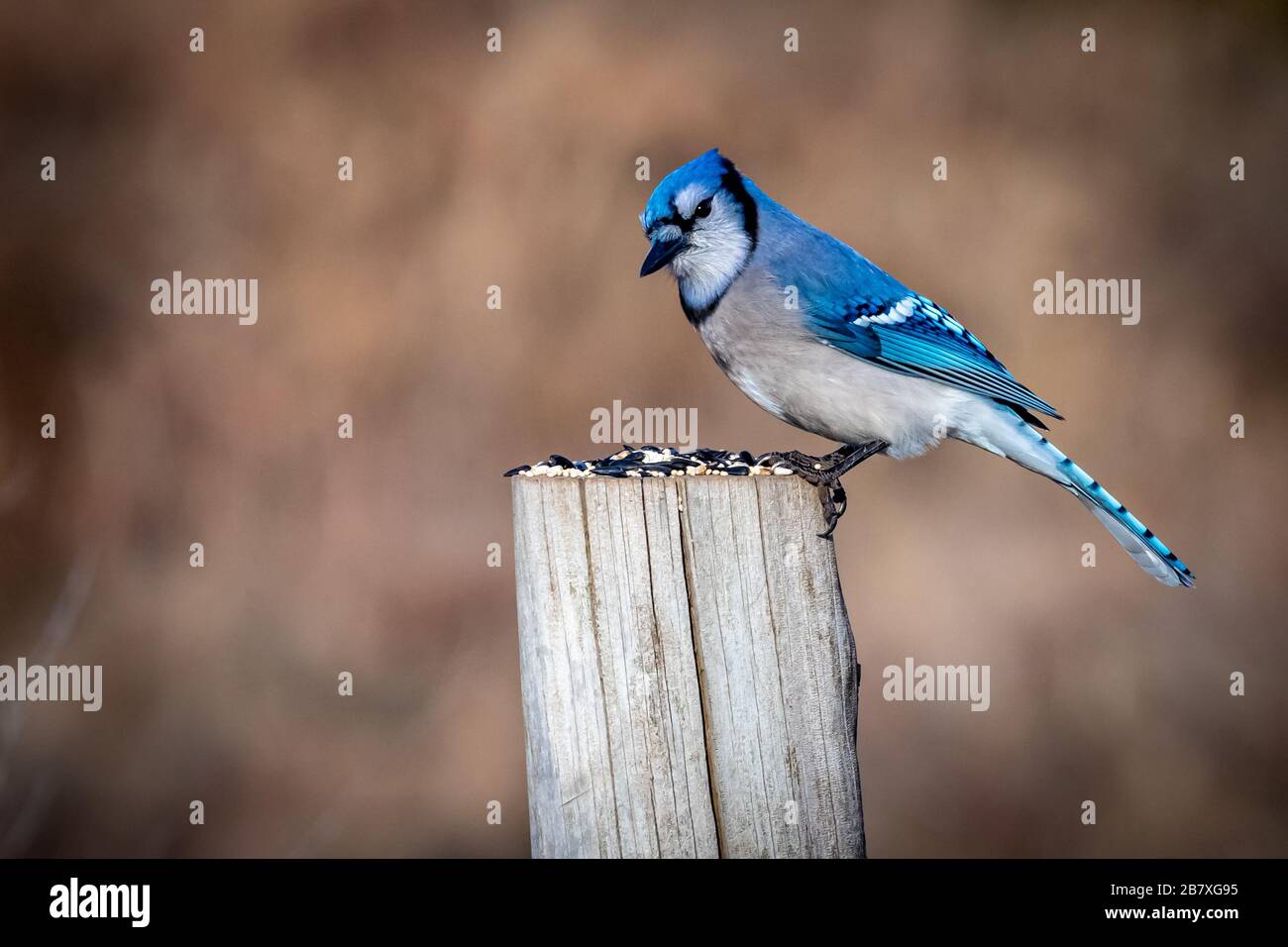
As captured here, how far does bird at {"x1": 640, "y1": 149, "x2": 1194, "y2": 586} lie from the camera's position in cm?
400

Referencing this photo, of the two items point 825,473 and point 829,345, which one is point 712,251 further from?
point 825,473

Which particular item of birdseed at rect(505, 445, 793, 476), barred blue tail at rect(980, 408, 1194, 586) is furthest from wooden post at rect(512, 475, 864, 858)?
barred blue tail at rect(980, 408, 1194, 586)

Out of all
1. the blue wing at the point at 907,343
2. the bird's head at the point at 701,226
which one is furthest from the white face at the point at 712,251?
the blue wing at the point at 907,343

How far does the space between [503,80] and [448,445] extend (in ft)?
7.03

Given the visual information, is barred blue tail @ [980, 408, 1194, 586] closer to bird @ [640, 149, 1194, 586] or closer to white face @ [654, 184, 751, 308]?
bird @ [640, 149, 1194, 586]

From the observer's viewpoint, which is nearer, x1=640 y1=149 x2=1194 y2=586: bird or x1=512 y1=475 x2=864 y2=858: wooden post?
x1=512 y1=475 x2=864 y2=858: wooden post

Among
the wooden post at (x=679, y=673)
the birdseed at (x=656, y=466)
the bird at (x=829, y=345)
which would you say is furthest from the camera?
the bird at (x=829, y=345)

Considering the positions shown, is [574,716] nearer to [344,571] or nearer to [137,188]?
[344,571]

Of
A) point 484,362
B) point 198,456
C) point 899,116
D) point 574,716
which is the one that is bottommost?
point 574,716

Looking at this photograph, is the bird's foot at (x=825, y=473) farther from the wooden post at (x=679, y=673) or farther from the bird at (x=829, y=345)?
the bird at (x=829, y=345)

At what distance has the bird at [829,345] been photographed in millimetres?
3998

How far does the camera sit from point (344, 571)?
291 inches

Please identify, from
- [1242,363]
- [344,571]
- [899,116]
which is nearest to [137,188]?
[344,571]

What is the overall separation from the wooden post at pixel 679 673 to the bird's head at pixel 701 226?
124 centimetres
